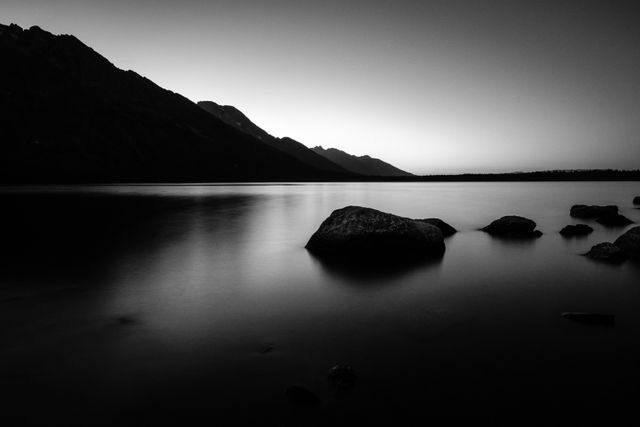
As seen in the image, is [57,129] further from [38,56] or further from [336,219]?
[336,219]

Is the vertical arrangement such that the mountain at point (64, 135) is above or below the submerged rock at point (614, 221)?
above

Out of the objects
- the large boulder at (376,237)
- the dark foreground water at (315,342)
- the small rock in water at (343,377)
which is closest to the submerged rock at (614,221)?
the dark foreground water at (315,342)

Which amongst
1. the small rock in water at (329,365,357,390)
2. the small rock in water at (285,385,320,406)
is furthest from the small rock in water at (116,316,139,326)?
the small rock in water at (329,365,357,390)

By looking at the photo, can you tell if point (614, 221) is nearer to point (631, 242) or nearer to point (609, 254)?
point (631, 242)

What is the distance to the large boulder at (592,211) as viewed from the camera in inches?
862

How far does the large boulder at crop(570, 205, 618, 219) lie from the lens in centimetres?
2190

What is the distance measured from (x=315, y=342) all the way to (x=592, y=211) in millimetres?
27720

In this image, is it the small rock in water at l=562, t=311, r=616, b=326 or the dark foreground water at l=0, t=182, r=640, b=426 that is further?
the small rock in water at l=562, t=311, r=616, b=326

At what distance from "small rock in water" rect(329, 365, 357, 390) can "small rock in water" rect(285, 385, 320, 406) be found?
0.39 metres

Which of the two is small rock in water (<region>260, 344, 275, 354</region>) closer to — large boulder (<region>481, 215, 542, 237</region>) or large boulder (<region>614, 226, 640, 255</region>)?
large boulder (<region>614, 226, 640, 255</region>)

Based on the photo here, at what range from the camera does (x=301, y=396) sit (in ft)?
12.8

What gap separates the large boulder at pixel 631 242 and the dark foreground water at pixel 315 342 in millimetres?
1417

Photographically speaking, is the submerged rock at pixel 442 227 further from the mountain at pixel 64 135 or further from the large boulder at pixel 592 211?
the mountain at pixel 64 135

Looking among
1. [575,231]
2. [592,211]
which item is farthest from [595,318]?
[592,211]
